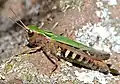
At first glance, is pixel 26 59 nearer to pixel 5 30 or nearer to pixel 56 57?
pixel 56 57

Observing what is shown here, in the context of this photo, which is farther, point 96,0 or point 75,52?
point 96,0

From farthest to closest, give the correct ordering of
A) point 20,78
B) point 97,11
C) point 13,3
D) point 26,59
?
point 13,3 < point 97,11 < point 26,59 < point 20,78

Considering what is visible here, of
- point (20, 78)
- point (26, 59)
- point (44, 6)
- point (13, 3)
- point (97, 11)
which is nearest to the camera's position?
point (20, 78)

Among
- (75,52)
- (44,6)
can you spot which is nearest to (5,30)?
(44,6)

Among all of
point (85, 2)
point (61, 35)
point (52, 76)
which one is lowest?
point (52, 76)

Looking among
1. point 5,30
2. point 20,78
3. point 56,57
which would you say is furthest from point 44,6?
point 20,78

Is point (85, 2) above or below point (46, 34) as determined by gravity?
above

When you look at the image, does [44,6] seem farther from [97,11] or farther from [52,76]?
[52,76]
